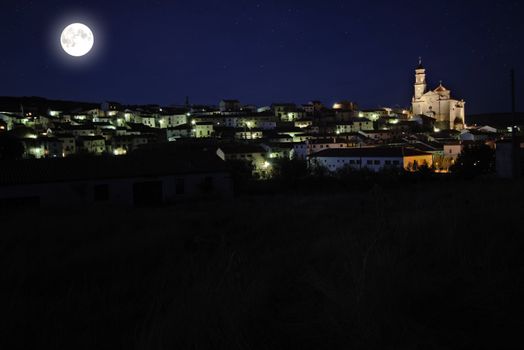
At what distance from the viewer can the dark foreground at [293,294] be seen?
2.21 meters

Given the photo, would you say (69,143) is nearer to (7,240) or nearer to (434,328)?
(7,240)

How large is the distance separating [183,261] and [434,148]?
4986 cm

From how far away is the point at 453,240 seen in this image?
162 inches

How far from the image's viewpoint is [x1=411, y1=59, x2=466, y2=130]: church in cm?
8775

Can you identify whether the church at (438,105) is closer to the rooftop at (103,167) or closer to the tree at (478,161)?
the tree at (478,161)

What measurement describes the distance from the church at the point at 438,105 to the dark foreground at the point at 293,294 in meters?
91.2

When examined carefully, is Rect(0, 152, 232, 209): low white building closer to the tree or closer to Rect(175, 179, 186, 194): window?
Rect(175, 179, 186, 194): window

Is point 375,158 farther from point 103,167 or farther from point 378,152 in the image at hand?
point 103,167

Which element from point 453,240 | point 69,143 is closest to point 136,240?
point 453,240

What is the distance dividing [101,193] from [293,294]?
17.7m

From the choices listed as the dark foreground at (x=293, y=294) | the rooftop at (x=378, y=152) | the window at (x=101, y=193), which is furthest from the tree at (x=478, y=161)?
the dark foreground at (x=293, y=294)

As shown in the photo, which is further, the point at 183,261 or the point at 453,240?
the point at 183,261

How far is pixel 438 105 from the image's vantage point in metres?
90.6

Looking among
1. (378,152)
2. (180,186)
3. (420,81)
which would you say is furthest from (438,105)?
(180,186)
